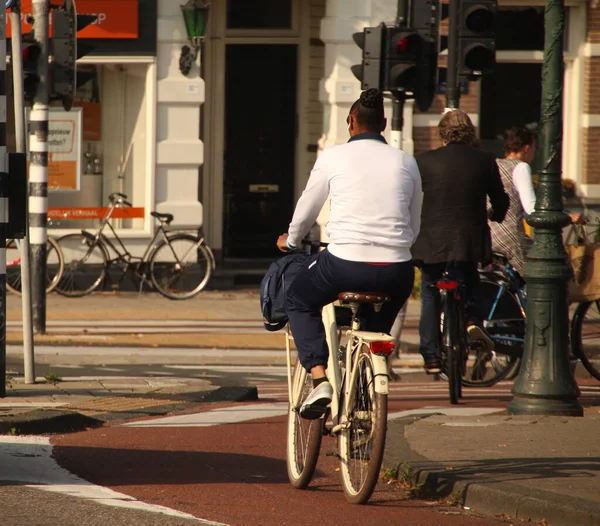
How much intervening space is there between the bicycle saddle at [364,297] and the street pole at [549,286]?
244 centimetres

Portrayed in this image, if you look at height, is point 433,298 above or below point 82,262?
above

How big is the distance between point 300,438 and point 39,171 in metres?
6.73

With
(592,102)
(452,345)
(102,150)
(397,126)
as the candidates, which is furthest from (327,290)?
(592,102)

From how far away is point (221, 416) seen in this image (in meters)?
8.67

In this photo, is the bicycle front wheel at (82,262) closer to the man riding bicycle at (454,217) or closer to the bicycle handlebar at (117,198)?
the bicycle handlebar at (117,198)

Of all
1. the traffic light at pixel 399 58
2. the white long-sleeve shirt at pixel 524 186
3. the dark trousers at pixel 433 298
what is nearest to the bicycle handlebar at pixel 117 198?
the traffic light at pixel 399 58

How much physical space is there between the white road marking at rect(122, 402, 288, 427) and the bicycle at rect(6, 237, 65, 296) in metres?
8.10

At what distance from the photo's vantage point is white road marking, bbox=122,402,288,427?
8.33 m

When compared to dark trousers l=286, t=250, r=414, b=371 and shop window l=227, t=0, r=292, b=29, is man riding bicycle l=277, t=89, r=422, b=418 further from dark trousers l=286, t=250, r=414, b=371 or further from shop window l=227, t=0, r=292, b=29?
shop window l=227, t=0, r=292, b=29

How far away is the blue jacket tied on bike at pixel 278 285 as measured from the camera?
6.48m

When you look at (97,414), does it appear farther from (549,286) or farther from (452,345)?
(549,286)

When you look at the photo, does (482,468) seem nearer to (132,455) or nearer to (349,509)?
(349,509)

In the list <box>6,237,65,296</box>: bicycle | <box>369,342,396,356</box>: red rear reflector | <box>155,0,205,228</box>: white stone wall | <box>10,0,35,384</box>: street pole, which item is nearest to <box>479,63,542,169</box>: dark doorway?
<box>155,0,205,228</box>: white stone wall

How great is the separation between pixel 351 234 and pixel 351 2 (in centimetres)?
1245
